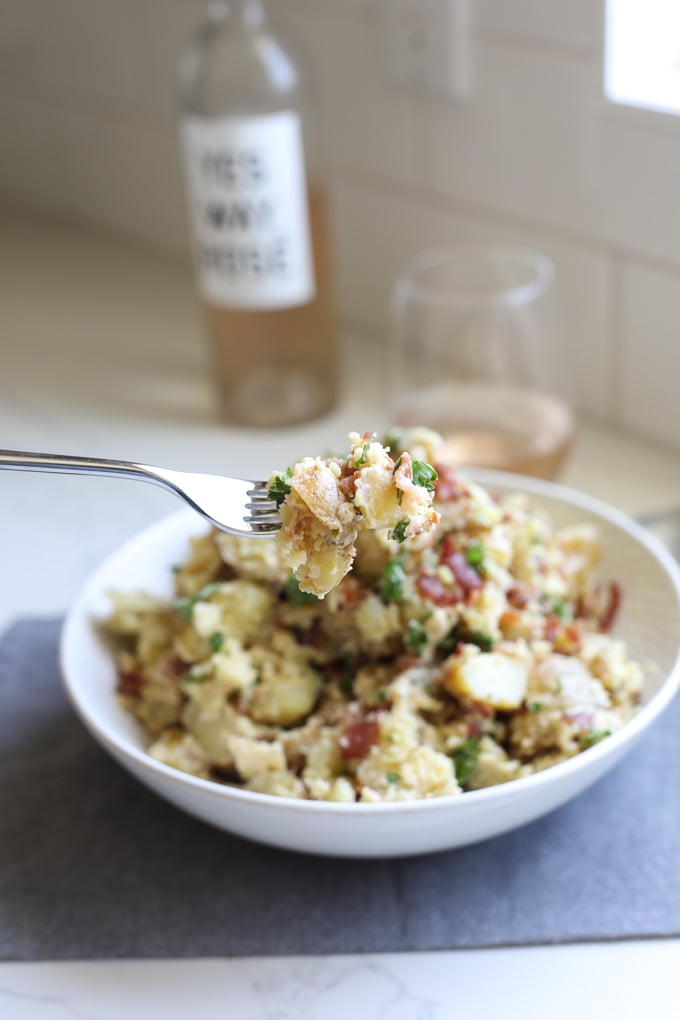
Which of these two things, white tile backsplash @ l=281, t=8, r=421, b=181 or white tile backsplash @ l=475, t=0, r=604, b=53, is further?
white tile backsplash @ l=281, t=8, r=421, b=181

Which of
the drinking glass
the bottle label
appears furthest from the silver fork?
the bottle label

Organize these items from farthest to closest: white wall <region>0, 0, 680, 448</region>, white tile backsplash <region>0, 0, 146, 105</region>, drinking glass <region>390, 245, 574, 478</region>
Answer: white tile backsplash <region>0, 0, 146, 105</region> → white wall <region>0, 0, 680, 448</region> → drinking glass <region>390, 245, 574, 478</region>

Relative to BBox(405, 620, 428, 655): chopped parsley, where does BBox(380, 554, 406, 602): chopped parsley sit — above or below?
above

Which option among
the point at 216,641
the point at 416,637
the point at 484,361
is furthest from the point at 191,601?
the point at 484,361

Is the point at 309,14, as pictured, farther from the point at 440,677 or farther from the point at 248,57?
the point at 440,677

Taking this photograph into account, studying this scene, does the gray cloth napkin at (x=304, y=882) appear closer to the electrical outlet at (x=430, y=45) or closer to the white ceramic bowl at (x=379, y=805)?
the white ceramic bowl at (x=379, y=805)

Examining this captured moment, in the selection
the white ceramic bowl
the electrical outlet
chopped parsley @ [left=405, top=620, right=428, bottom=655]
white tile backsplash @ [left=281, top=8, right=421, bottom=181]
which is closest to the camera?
the white ceramic bowl

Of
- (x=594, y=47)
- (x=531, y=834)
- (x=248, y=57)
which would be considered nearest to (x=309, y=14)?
(x=248, y=57)

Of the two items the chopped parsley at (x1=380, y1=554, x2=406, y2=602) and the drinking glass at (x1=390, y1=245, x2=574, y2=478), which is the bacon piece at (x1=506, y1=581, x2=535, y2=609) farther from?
the drinking glass at (x1=390, y1=245, x2=574, y2=478)
